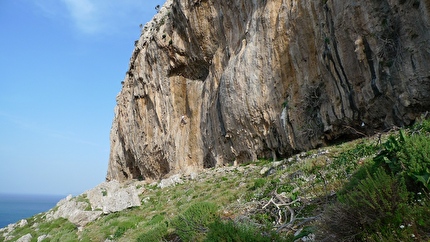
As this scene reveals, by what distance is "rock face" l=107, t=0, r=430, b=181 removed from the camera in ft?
34.7

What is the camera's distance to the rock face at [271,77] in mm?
10586

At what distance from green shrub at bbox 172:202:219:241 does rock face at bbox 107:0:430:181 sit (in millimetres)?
5497

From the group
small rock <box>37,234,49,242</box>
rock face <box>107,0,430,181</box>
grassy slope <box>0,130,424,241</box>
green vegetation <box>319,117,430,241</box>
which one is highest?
rock face <box>107,0,430,181</box>

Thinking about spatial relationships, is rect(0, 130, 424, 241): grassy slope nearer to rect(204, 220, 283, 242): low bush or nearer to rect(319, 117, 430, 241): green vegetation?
rect(204, 220, 283, 242): low bush

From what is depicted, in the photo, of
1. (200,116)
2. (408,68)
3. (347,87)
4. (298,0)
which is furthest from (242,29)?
(408,68)

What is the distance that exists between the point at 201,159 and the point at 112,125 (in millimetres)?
25093

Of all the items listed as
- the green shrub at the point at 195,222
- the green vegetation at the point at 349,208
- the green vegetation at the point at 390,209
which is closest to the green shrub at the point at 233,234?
the green vegetation at the point at 349,208

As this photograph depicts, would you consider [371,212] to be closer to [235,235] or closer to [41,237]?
[235,235]

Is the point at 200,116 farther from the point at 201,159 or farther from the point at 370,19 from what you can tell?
the point at 370,19

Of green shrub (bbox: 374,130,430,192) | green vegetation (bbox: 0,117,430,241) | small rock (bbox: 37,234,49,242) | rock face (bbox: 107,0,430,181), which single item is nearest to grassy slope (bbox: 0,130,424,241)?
green vegetation (bbox: 0,117,430,241)

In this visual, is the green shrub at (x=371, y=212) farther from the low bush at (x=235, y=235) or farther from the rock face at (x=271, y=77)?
the rock face at (x=271, y=77)

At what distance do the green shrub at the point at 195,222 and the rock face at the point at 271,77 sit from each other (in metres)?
5.50

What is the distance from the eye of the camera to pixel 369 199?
3.12 meters

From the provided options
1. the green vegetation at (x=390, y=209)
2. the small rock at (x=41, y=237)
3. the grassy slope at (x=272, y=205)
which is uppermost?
the green vegetation at (x=390, y=209)
